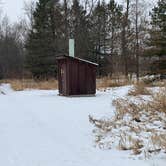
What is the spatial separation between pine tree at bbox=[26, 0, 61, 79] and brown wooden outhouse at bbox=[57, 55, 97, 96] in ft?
68.3

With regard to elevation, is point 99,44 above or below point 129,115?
above

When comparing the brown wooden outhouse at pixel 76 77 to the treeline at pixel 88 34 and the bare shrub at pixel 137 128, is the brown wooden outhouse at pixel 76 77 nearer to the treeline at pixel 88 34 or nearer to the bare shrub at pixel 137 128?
the bare shrub at pixel 137 128

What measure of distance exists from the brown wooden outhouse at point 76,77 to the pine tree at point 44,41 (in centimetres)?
2083

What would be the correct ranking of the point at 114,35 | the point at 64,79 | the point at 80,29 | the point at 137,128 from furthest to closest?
the point at 114,35
the point at 80,29
the point at 64,79
the point at 137,128

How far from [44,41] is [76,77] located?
2210 cm

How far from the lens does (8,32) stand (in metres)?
52.0

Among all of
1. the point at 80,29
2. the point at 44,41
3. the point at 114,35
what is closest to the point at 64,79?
the point at 44,41

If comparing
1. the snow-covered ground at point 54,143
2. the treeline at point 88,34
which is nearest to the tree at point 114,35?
the treeline at point 88,34

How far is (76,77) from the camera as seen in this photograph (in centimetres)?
1567

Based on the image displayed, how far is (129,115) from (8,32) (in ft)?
153

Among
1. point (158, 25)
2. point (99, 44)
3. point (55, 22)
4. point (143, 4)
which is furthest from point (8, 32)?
point (158, 25)

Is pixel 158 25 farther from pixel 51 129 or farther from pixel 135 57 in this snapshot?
pixel 51 129

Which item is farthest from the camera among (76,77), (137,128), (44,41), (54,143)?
(44,41)

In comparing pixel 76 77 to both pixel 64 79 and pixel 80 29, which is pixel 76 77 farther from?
pixel 80 29
